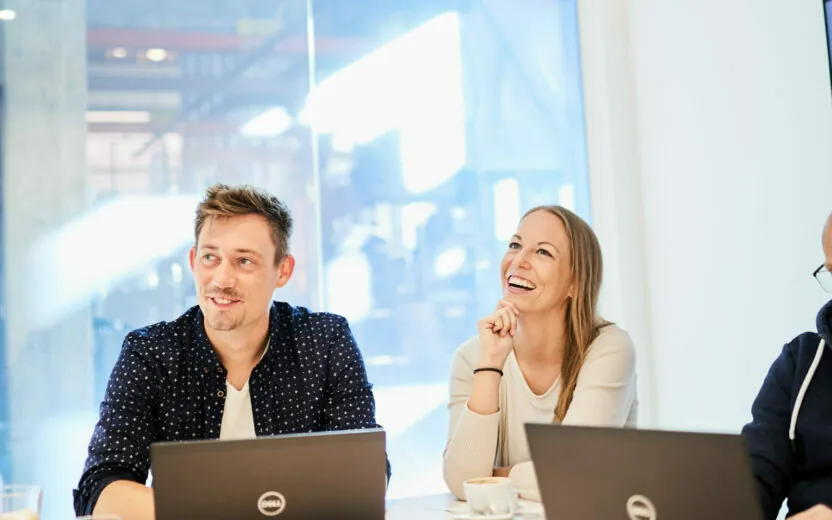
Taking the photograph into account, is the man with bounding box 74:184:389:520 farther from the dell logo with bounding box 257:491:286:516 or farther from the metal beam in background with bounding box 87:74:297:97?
the metal beam in background with bounding box 87:74:297:97

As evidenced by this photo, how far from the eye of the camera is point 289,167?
379 centimetres

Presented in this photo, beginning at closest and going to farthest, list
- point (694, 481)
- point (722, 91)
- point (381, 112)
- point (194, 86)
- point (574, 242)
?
point (694, 481), point (574, 242), point (722, 91), point (194, 86), point (381, 112)

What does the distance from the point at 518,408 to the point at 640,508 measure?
1.23 meters

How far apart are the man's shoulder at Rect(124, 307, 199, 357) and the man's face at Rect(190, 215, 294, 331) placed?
0.07 metres

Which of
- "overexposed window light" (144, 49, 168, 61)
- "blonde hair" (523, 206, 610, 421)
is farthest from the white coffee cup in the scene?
"overexposed window light" (144, 49, 168, 61)

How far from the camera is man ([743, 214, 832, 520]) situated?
5.96 ft

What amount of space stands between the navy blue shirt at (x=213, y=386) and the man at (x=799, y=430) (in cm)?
95

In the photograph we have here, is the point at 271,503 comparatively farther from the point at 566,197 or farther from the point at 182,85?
the point at 566,197

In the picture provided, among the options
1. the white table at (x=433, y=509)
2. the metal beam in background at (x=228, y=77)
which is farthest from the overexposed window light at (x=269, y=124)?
the white table at (x=433, y=509)

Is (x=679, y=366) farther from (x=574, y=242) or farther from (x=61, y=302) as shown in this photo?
(x=61, y=302)

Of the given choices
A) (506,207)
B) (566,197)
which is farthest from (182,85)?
(566,197)

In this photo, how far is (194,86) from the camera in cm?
372

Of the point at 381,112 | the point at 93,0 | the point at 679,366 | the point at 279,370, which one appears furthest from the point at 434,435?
the point at 93,0

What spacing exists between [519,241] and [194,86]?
1.81m
